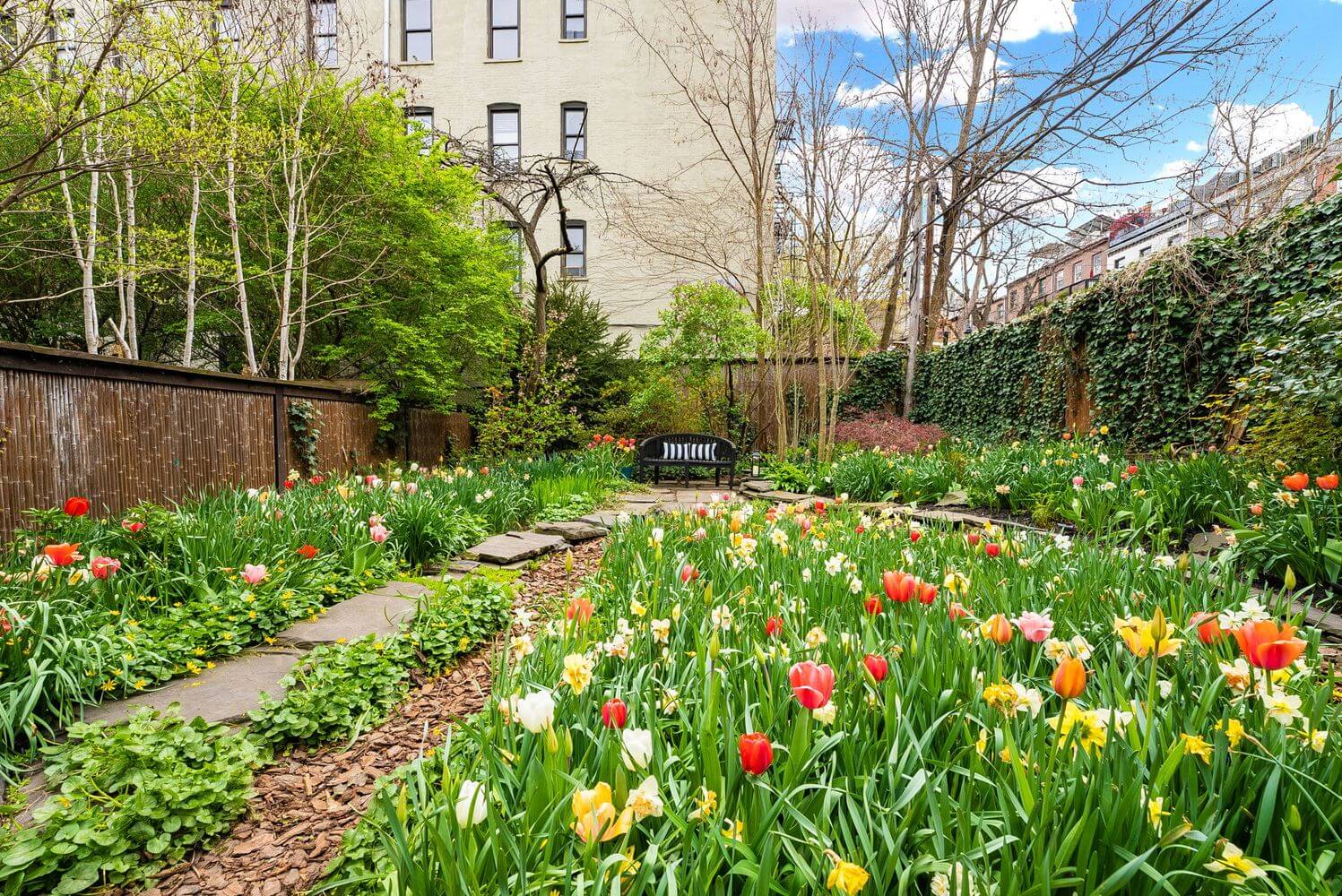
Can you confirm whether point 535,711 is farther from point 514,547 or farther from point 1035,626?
point 514,547

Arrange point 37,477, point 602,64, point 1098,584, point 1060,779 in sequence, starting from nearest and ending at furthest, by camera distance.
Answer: point 1060,779
point 1098,584
point 37,477
point 602,64

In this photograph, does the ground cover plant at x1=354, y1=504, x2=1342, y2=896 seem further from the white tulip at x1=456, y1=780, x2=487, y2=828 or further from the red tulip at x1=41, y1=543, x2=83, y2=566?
the red tulip at x1=41, y1=543, x2=83, y2=566

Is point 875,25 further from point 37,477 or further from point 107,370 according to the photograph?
point 37,477

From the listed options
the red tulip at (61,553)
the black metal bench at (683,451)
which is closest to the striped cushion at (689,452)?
the black metal bench at (683,451)

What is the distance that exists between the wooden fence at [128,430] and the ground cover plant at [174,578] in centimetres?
82

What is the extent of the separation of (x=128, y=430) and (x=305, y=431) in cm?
193

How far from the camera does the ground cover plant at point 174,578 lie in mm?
1880

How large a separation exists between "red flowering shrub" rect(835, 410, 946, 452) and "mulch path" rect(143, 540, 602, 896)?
8270mm

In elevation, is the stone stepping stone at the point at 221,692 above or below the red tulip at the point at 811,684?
below

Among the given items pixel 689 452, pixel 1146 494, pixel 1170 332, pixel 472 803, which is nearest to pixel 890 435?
pixel 689 452

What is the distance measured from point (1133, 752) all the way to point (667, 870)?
844mm

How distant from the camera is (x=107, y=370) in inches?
166

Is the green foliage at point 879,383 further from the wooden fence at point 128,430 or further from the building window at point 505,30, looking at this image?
the building window at point 505,30

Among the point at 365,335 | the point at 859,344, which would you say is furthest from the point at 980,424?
the point at 365,335
